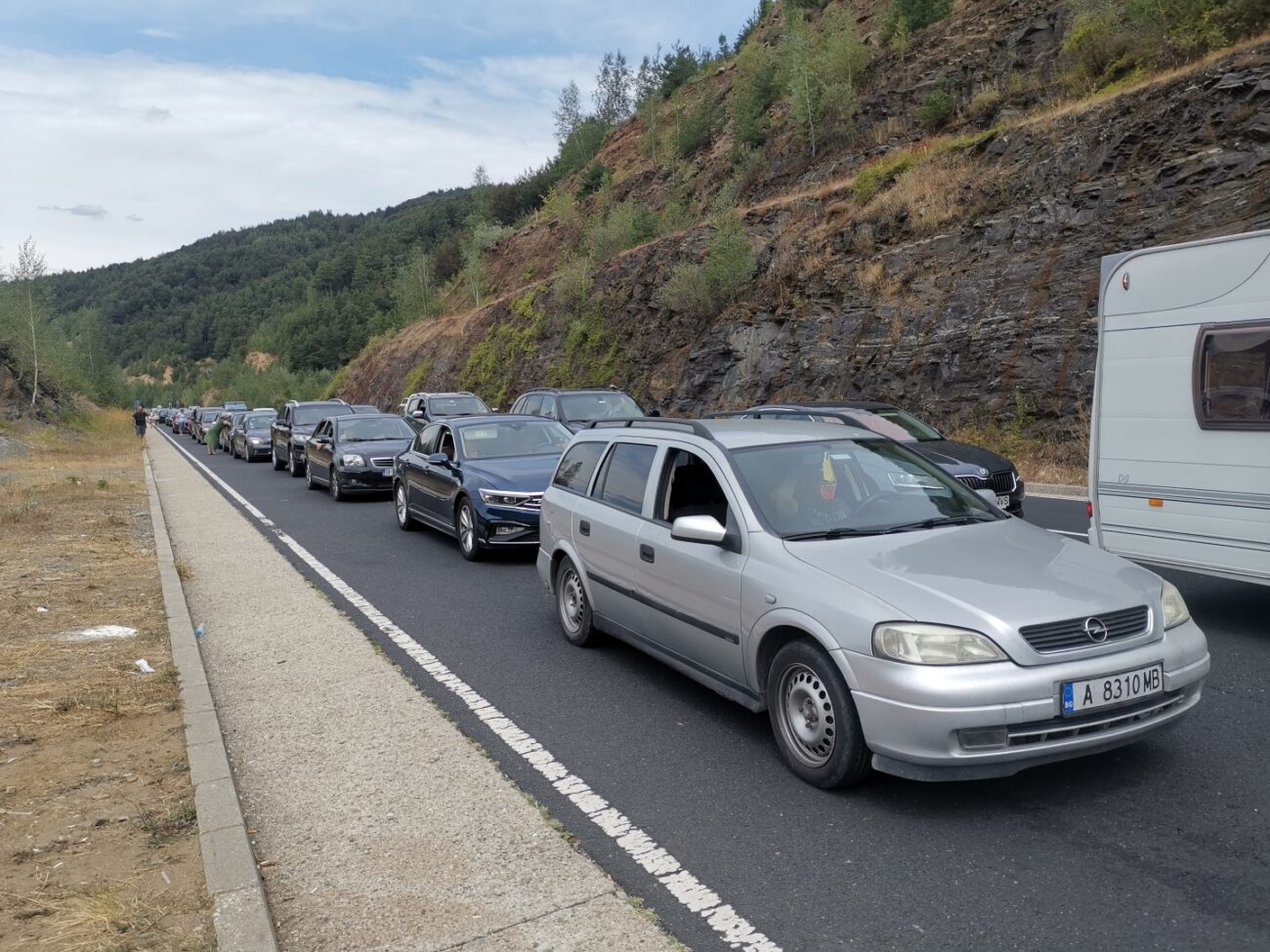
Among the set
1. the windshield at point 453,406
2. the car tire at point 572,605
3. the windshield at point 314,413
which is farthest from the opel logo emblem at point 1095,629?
the windshield at point 314,413

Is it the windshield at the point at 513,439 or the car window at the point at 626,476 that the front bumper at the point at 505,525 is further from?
the car window at the point at 626,476

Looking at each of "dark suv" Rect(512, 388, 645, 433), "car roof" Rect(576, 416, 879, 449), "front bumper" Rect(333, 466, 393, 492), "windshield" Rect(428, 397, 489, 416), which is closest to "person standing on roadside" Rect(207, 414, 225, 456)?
"windshield" Rect(428, 397, 489, 416)

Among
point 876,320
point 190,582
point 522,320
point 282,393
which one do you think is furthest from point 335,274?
point 190,582

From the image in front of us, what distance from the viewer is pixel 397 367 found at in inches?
2312

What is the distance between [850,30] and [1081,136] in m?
16.2

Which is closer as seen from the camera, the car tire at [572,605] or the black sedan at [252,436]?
the car tire at [572,605]

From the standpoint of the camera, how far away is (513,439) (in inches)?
495

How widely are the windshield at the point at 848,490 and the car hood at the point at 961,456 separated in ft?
18.9

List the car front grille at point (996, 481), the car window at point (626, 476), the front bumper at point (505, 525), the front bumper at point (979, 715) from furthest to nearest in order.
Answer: the car front grille at point (996, 481), the front bumper at point (505, 525), the car window at point (626, 476), the front bumper at point (979, 715)

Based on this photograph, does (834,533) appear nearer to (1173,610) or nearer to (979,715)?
(979,715)

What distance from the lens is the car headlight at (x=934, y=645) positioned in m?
4.09

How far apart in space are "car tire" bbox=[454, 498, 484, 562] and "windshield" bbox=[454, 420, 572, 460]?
86cm

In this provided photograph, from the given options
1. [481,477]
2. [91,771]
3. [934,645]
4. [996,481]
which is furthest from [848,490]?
[996,481]

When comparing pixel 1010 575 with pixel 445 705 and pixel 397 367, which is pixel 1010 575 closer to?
pixel 445 705
